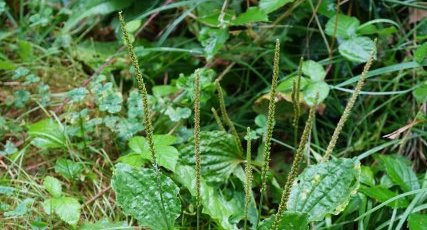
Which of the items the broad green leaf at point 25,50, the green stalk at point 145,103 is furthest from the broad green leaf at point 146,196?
the broad green leaf at point 25,50

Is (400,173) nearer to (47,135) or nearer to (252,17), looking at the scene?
(252,17)

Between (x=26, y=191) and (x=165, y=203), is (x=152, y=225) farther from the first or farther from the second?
(x=26, y=191)

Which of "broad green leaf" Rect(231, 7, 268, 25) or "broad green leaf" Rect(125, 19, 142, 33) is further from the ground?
"broad green leaf" Rect(231, 7, 268, 25)

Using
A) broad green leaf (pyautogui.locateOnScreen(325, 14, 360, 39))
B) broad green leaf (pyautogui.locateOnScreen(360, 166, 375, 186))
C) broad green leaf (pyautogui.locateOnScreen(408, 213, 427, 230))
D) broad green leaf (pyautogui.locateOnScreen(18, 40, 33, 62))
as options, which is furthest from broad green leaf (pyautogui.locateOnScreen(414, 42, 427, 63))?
broad green leaf (pyautogui.locateOnScreen(18, 40, 33, 62))

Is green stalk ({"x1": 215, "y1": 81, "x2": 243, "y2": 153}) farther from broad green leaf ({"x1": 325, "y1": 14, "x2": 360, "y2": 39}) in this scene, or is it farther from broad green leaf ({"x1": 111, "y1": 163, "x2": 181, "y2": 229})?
broad green leaf ({"x1": 325, "y1": 14, "x2": 360, "y2": 39})

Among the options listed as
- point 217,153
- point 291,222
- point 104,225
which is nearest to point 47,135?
point 104,225

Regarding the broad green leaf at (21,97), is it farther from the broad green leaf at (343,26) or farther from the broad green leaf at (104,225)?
the broad green leaf at (343,26)
